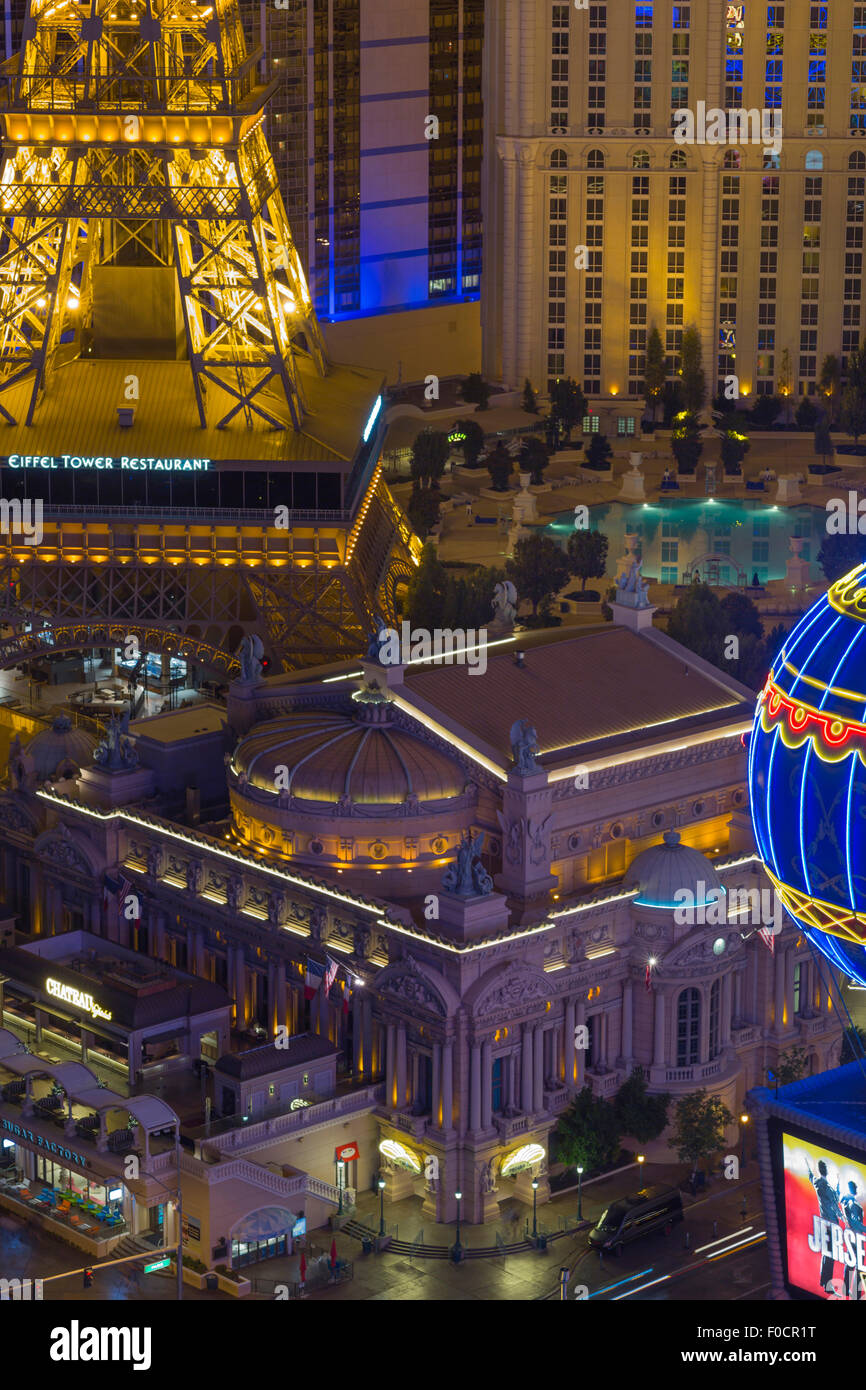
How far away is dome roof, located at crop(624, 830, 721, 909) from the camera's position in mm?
132250

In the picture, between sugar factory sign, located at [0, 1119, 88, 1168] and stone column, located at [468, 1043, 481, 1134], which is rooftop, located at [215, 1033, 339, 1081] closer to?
stone column, located at [468, 1043, 481, 1134]

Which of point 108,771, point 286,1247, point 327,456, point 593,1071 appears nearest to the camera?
point 286,1247

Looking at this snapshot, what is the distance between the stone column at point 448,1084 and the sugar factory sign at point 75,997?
51.1ft

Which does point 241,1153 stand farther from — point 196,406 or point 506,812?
point 196,406

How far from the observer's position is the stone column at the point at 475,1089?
413 feet

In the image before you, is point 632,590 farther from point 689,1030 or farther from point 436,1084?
point 436,1084

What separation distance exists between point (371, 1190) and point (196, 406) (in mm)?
64213

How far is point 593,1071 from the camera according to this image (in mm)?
132500

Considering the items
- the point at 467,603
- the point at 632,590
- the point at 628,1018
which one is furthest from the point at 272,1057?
the point at 467,603

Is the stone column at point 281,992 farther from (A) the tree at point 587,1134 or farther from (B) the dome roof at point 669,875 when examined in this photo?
(B) the dome roof at point 669,875

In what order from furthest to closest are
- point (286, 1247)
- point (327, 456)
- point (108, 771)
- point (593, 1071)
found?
point (327, 456)
point (108, 771)
point (593, 1071)
point (286, 1247)

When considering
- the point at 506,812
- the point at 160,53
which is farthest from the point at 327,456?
the point at 506,812

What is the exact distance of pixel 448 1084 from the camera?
12588 centimetres

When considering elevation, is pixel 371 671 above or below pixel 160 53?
below
